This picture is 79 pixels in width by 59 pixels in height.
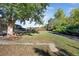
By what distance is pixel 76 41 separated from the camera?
245 centimetres

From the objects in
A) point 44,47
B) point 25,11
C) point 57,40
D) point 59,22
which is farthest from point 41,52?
point 25,11

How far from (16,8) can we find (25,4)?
0.36 feet

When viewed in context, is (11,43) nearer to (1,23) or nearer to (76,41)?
(1,23)

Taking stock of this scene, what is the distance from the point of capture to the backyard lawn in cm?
242

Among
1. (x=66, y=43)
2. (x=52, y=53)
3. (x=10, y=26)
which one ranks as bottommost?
(x=52, y=53)

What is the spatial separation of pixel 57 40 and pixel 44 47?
16 centimetres

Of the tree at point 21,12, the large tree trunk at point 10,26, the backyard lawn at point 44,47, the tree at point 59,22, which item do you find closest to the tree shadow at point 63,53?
the backyard lawn at point 44,47

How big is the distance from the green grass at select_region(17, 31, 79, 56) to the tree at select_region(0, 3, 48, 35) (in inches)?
6.2

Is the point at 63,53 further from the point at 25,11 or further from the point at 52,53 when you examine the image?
the point at 25,11

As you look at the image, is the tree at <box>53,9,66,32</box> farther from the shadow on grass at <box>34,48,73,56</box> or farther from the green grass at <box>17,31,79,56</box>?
the shadow on grass at <box>34,48,73,56</box>

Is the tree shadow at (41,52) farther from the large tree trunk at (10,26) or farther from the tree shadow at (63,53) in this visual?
the large tree trunk at (10,26)

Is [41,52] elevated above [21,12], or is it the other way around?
[21,12]

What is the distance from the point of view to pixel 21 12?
247cm

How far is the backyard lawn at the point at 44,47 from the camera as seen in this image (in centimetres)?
242
